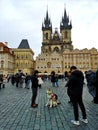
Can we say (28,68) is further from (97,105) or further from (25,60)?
(97,105)

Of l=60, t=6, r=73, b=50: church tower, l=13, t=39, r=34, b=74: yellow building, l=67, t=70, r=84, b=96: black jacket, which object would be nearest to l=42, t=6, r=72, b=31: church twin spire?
l=60, t=6, r=73, b=50: church tower

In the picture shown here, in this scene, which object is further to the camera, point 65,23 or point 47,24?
point 47,24

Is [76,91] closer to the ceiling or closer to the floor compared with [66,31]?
closer to the floor

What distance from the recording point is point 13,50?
3676 inches

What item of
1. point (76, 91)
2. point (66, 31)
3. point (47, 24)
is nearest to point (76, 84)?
point (76, 91)

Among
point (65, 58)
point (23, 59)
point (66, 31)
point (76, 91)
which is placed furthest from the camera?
point (66, 31)

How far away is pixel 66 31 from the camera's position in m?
108

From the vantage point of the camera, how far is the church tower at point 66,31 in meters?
104

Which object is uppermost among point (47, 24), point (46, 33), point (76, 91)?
point (47, 24)

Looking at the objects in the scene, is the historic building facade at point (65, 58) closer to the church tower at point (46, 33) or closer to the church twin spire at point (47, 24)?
the church tower at point (46, 33)

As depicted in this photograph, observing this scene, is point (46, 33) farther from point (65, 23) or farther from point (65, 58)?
point (65, 58)

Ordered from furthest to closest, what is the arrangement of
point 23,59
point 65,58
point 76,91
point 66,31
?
point 66,31 → point 65,58 → point 23,59 → point 76,91

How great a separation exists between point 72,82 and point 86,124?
1.31 metres

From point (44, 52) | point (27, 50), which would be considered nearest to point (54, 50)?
point (44, 52)
